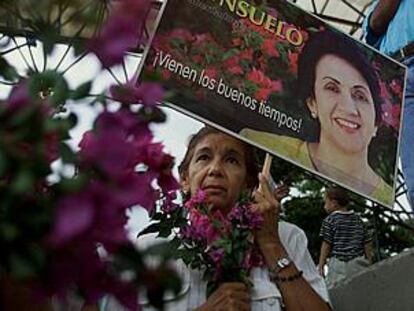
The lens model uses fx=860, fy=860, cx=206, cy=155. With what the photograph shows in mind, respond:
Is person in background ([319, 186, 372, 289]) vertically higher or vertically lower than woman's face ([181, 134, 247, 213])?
higher

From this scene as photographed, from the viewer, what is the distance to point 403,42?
2570mm

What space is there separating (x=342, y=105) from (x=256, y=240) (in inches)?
20.4

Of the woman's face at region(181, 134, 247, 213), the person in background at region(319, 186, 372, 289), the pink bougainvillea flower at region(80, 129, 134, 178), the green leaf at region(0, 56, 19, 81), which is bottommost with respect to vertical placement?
the pink bougainvillea flower at region(80, 129, 134, 178)

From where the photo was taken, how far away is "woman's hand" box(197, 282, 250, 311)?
178 cm

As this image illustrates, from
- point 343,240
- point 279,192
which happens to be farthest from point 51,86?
point 343,240

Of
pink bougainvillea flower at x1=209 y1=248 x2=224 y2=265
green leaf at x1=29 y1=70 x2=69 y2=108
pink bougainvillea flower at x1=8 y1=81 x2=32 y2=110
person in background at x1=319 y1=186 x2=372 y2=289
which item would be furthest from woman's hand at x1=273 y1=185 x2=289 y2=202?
person in background at x1=319 y1=186 x2=372 y2=289

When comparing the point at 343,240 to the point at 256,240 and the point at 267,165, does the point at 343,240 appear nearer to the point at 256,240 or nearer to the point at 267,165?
the point at 267,165

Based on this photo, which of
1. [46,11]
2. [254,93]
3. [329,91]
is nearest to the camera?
[46,11]

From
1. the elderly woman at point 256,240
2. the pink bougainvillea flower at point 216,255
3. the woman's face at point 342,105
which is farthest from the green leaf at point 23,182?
the woman's face at point 342,105

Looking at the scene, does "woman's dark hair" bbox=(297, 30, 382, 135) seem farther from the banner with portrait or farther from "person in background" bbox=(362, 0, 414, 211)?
"person in background" bbox=(362, 0, 414, 211)

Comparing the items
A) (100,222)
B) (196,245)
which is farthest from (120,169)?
(196,245)

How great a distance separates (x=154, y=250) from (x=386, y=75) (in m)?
1.91

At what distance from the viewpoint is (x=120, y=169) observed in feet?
2.00

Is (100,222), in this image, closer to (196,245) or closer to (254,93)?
(196,245)
